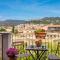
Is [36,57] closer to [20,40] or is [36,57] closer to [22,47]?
[22,47]

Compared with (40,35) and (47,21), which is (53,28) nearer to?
(47,21)

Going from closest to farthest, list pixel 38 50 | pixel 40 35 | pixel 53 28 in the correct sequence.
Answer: pixel 38 50, pixel 40 35, pixel 53 28

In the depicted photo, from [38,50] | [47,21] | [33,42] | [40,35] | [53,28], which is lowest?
[38,50]

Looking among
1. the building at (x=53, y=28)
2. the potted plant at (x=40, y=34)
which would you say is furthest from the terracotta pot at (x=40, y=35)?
the building at (x=53, y=28)

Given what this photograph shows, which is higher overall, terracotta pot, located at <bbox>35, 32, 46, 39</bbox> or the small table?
terracotta pot, located at <bbox>35, 32, 46, 39</bbox>

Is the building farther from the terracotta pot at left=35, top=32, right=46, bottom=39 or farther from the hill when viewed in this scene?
the terracotta pot at left=35, top=32, right=46, bottom=39

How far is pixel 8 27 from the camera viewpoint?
8930 millimetres

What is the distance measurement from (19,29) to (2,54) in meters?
2.25

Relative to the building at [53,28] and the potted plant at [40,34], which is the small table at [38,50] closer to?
the potted plant at [40,34]

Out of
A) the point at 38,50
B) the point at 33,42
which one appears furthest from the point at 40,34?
the point at 38,50

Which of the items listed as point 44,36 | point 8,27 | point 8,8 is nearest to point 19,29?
point 8,27

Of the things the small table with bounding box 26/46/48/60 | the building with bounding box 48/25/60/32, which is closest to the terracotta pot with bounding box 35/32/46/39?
the building with bounding box 48/25/60/32

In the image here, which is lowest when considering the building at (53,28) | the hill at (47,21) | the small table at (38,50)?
the small table at (38,50)

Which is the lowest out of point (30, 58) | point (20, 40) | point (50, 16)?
point (30, 58)
